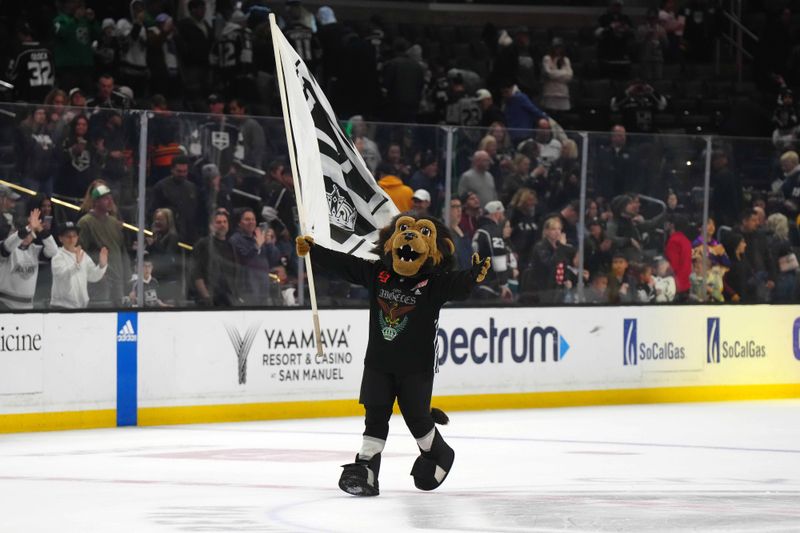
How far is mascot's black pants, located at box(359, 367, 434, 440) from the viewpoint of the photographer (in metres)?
9.28

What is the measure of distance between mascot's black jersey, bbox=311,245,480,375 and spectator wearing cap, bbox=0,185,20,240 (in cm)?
395

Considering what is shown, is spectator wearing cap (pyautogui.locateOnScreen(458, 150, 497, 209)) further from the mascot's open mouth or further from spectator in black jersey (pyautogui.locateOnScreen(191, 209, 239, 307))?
the mascot's open mouth

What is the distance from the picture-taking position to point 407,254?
9.28 meters

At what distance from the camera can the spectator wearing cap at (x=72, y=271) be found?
1291 cm

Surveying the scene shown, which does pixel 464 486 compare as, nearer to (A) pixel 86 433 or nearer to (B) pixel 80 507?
(B) pixel 80 507

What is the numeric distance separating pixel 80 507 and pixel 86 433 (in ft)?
13.8

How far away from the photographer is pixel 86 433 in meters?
12.8

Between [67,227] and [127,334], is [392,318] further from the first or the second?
[127,334]

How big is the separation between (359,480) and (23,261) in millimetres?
4665

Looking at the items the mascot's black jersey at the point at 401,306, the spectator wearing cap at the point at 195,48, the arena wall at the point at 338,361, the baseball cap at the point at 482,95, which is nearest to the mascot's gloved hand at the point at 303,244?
the mascot's black jersey at the point at 401,306

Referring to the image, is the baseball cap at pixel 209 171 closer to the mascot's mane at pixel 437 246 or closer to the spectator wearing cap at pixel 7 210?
the spectator wearing cap at pixel 7 210

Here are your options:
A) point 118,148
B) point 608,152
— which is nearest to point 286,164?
point 118,148

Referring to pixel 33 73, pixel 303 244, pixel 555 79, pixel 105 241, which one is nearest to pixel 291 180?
pixel 105 241

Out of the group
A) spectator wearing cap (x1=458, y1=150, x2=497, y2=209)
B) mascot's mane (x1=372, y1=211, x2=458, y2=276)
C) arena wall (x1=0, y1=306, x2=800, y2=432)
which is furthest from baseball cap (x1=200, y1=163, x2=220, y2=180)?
mascot's mane (x1=372, y1=211, x2=458, y2=276)
